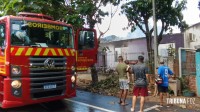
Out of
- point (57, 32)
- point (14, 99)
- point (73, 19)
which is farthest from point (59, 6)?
point (14, 99)

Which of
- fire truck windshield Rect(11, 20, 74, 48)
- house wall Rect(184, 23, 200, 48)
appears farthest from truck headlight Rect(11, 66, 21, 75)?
house wall Rect(184, 23, 200, 48)

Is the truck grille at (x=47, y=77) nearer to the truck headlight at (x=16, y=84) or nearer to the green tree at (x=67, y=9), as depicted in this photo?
the truck headlight at (x=16, y=84)

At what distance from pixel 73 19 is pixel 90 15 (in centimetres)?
163

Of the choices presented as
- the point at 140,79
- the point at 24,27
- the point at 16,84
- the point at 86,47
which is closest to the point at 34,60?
the point at 16,84

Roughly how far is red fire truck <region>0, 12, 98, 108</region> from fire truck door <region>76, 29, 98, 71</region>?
53 cm

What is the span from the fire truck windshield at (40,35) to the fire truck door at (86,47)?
25.5 inches

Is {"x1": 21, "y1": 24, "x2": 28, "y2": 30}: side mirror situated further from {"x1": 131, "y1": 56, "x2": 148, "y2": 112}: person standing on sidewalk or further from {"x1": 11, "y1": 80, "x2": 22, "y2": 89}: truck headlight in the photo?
{"x1": 131, "y1": 56, "x2": 148, "y2": 112}: person standing on sidewalk

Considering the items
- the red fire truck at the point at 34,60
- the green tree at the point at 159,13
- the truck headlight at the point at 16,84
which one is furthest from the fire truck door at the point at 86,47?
the green tree at the point at 159,13

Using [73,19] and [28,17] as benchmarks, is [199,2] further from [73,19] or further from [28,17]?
[28,17]

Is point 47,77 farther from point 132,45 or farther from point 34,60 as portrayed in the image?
point 132,45

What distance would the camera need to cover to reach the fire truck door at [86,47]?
31.1 ft

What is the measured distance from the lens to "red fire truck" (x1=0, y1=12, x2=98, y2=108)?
291 inches

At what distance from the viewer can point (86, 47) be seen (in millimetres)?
10633

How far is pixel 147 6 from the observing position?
653 inches
